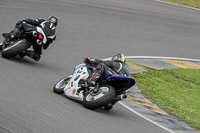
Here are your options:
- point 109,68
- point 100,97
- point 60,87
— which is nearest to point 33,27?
point 60,87

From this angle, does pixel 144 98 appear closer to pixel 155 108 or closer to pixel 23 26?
pixel 155 108

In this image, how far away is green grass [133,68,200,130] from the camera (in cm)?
1067

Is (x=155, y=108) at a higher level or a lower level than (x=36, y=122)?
lower

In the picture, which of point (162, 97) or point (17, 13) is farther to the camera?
point (17, 13)

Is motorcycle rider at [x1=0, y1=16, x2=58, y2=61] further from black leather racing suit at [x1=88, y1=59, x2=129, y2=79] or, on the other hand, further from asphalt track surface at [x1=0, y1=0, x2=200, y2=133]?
black leather racing suit at [x1=88, y1=59, x2=129, y2=79]

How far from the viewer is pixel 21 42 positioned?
1053 centimetres

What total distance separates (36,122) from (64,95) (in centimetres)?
282

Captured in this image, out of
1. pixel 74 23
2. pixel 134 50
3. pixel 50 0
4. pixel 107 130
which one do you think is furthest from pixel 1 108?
pixel 50 0

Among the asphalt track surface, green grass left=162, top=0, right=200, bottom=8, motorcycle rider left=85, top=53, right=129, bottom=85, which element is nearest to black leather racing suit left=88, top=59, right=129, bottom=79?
motorcycle rider left=85, top=53, right=129, bottom=85

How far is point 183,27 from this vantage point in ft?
69.9

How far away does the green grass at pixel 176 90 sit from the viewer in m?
10.7

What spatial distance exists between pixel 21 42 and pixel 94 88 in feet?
9.43

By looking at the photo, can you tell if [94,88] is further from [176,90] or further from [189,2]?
[189,2]

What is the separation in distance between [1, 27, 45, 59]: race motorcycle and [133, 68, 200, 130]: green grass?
3192mm
